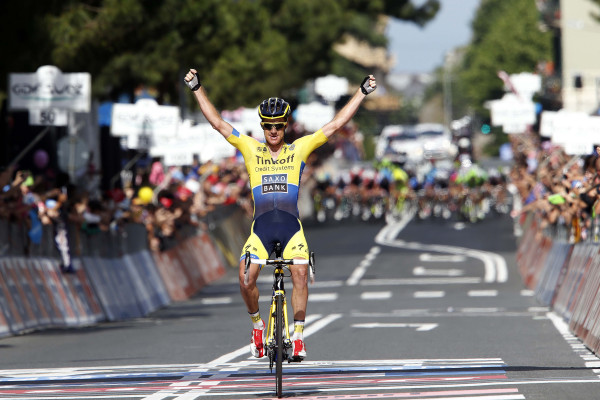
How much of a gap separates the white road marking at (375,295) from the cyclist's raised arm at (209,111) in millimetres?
15814

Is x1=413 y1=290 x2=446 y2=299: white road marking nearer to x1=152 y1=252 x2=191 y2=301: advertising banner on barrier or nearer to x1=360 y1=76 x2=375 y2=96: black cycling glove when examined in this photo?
x1=152 y1=252 x2=191 y2=301: advertising banner on barrier

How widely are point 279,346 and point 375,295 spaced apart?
17.9 metres

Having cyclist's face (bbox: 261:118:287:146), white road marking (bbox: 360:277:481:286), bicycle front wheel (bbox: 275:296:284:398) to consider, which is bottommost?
white road marking (bbox: 360:277:481:286)

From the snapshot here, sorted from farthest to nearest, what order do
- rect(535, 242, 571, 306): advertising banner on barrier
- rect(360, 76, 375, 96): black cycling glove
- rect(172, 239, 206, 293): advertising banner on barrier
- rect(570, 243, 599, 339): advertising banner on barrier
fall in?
rect(172, 239, 206, 293): advertising banner on barrier, rect(535, 242, 571, 306): advertising banner on barrier, rect(570, 243, 599, 339): advertising banner on barrier, rect(360, 76, 375, 96): black cycling glove

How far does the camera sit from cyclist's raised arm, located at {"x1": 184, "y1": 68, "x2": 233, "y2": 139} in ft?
41.5

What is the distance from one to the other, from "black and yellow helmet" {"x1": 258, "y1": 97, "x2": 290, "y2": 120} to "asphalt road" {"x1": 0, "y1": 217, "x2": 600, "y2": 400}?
6.62 feet

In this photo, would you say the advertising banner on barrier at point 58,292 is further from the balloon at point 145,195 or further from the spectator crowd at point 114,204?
the balloon at point 145,195

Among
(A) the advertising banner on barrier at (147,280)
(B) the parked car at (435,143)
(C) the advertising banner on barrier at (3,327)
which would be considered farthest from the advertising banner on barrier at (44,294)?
(B) the parked car at (435,143)

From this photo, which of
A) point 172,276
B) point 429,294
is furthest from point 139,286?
point 429,294

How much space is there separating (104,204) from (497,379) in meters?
13.0

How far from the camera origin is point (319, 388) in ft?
40.3

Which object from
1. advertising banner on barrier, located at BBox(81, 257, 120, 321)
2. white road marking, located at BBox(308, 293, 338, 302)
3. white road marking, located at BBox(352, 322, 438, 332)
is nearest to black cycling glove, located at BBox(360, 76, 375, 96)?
white road marking, located at BBox(352, 322, 438, 332)

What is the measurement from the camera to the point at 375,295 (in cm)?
2944

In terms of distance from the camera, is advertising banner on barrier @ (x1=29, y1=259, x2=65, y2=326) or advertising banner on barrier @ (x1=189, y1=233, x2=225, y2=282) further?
advertising banner on barrier @ (x1=189, y1=233, x2=225, y2=282)
